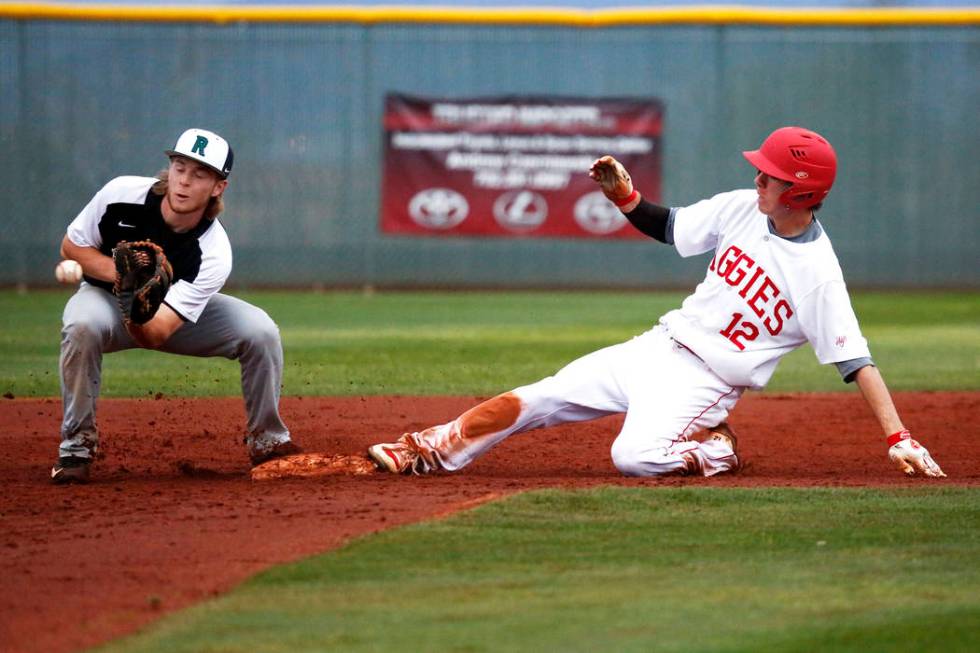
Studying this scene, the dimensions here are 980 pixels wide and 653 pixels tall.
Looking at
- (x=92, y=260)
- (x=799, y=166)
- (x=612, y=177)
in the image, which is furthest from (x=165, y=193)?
(x=799, y=166)

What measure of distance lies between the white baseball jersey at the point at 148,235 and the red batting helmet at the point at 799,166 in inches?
84.0

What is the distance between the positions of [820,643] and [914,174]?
48.0 feet

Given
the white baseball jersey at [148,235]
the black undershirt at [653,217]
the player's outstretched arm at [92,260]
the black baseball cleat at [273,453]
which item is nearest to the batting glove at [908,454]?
the black undershirt at [653,217]

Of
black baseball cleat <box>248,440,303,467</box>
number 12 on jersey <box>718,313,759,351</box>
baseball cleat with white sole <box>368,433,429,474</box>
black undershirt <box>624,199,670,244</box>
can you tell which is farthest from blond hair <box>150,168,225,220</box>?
number 12 on jersey <box>718,313,759,351</box>

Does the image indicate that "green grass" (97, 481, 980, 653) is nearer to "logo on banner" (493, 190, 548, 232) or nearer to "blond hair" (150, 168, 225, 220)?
"blond hair" (150, 168, 225, 220)

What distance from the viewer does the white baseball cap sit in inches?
217

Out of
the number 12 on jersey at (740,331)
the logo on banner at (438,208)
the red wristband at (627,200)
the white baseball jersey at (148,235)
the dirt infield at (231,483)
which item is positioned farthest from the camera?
the logo on banner at (438,208)

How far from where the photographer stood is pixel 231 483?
553cm

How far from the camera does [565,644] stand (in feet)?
10.5

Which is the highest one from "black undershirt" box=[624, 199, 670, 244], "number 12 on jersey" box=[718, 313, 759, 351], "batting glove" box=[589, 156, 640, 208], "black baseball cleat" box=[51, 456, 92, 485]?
"batting glove" box=[589, 156, 640, 208]

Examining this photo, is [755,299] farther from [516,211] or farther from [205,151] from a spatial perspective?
[516,211]

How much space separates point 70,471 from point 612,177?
2.40 m

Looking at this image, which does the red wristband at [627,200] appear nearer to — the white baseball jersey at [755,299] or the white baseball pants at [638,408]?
the white baseball jersey at [755,299]

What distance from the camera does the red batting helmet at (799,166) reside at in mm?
5297
